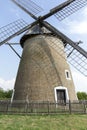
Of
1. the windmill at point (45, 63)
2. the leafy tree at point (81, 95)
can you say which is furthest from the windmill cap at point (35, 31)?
the leafy tree at point (81, 95)

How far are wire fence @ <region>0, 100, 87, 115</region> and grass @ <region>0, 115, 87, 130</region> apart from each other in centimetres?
93

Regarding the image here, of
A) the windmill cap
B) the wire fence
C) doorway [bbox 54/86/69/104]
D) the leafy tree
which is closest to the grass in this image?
the wire fence

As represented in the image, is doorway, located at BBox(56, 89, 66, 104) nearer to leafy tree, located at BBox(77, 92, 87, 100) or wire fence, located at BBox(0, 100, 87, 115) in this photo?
wire fence, located at BBox(0, 100, 87, 115)

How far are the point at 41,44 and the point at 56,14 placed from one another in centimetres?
257

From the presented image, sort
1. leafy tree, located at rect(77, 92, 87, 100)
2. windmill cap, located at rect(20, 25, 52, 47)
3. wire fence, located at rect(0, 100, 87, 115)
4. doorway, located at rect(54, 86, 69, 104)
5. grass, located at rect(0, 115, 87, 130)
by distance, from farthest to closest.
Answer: leafy tree, located at rect(77, 92, 87, 100)
windmill cap, located at rect(20, 25, 52, 47)
doorway, located at rect(54, 86, 69, 104)
wire fence, located at rect(0, 100, 87, 115)
grass, located at rect(0, 115, 87, 130)

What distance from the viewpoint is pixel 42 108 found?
14.3 meters

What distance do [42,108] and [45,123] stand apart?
2.70 m

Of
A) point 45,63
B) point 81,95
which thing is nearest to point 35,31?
point 45,63

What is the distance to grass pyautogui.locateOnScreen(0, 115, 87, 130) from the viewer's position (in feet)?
35.6

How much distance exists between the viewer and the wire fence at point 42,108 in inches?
559

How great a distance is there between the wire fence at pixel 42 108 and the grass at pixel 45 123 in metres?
0.93

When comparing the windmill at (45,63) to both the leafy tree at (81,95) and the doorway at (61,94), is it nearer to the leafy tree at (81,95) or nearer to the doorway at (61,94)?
the doorway at (61,94)

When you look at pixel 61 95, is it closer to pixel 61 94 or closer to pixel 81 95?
pixel 61 94

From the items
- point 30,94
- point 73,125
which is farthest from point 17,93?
point 73,125
